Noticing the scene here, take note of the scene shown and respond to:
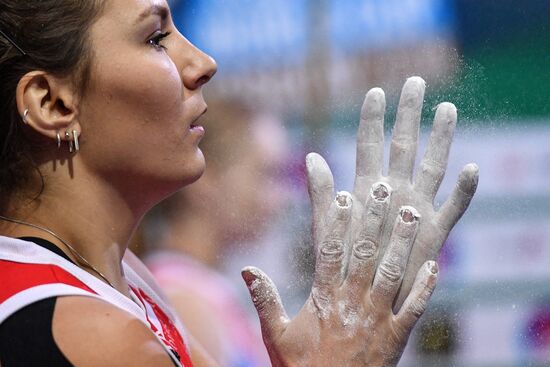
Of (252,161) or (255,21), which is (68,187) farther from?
(255,21)

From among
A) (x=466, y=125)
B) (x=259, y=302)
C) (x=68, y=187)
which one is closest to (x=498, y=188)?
(x=466, y=125)

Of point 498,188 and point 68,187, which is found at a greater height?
point 68,187

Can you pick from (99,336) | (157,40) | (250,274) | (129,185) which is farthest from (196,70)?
(99,336)

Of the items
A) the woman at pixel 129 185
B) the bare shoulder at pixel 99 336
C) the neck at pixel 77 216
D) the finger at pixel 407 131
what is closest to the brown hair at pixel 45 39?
the woman at pixel 129 185

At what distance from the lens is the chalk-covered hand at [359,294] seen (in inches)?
41.4

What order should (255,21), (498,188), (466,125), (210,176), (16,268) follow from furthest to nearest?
(255,21)
(210,176)
(498,188)
(466,125)
(16,268)

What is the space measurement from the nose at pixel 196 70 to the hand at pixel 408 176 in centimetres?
19

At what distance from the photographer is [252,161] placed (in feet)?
4.59

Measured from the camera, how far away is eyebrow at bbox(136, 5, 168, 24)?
3.68 feet

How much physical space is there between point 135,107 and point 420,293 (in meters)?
0.41

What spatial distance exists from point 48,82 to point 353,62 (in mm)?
462

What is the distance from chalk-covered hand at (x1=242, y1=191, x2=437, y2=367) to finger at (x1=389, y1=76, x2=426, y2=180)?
49 mm

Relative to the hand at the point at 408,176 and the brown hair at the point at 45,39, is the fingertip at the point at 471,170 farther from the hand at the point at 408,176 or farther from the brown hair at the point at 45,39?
the brown hair at the point at 45,39

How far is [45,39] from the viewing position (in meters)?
1.09
